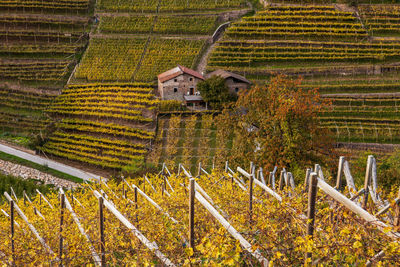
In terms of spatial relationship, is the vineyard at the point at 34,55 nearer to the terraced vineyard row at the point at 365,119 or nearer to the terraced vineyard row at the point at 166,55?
the terraced vineyard row at the point at 166,55

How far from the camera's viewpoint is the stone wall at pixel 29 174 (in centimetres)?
2964

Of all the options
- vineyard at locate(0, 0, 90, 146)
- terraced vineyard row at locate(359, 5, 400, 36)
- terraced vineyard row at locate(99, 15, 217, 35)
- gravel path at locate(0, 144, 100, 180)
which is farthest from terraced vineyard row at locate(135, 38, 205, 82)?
terraced vineyard row at locate(359, 5, 400, 36)

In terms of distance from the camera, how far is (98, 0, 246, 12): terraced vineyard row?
45.3 m

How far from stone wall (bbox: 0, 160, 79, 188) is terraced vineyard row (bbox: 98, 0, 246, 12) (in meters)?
22.5

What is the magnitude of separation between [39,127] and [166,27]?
16.4 meters

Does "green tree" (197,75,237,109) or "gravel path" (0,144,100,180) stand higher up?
"green tree" (197,75,237,109)

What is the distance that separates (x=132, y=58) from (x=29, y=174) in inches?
613

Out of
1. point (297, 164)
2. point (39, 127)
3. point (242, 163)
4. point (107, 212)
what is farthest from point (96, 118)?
point (107, 212)

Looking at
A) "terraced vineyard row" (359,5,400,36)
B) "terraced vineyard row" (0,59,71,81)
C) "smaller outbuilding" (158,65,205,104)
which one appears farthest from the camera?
"terraced vineyard row" (0,59,71,81)

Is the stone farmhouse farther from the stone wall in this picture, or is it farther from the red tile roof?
the stone wall

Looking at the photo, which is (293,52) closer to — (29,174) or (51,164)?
(51,164)

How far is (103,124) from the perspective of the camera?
3388 centimetres

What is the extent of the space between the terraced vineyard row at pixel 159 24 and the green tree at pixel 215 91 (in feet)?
35.7

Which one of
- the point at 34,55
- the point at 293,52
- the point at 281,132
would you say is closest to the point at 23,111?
the point at 34,55
